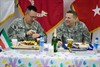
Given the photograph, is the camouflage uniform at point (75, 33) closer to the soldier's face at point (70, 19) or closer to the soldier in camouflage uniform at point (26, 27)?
the soldier's face at point (70, 19)

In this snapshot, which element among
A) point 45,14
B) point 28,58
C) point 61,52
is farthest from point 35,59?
point 45,14

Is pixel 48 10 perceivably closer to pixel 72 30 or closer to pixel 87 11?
pixel 87 11

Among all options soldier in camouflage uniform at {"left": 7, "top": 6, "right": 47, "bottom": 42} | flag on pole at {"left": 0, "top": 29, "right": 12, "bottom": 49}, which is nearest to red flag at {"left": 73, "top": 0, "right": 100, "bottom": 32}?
soldier in camouflage uniform at {"left": 7, "top": 6, "right": 47, "bottom": 42}

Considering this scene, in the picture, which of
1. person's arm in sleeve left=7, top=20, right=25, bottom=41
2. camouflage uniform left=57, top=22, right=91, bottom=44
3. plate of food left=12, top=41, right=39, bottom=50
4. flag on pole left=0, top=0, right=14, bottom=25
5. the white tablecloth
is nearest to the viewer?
the white tablecloth

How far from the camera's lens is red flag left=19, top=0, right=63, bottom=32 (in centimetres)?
355

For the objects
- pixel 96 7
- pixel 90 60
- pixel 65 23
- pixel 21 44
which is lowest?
pixel 90 60

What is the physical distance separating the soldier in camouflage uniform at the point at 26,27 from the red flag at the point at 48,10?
467 millimetres

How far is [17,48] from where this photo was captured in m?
2.17

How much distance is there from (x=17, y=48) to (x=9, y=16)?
146 cm

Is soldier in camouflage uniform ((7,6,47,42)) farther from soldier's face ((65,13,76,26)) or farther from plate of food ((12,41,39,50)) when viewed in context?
plate of food ((12,41,39,50))

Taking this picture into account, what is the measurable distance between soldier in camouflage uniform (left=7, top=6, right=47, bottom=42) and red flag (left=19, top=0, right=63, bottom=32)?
1.53 feet

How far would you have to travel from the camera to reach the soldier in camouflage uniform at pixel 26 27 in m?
2.88

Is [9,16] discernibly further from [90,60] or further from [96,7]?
[90,60]

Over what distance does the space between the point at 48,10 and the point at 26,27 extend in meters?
0.67
